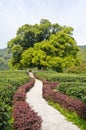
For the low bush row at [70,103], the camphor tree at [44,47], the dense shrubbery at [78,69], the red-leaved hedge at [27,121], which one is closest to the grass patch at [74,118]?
the low bush row at [70,103]

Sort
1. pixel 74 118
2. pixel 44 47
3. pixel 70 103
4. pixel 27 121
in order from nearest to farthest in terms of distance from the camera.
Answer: pixel 27 121
pixel 74 118
pixel 70 103
pixel 44 47

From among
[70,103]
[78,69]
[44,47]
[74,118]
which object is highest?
[44,47]

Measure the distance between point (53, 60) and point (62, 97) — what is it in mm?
40851

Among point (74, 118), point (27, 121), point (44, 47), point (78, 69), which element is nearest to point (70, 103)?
point (74, 118)

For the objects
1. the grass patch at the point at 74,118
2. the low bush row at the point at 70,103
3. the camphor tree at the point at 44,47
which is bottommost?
the grass patch at the point at 74,118

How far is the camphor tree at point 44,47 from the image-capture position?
6012 centimetres

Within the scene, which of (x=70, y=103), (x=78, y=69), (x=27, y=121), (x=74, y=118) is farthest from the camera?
(x=78, y=69)

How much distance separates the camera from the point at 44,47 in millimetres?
60844

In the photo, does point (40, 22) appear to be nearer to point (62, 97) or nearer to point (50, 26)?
point (50, 26)

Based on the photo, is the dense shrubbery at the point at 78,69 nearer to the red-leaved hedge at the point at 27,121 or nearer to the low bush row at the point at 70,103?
the low bush row at the point at 70,103

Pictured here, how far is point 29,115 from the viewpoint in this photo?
11.9 metres

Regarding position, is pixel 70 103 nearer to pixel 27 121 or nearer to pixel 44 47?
pixel 27 121

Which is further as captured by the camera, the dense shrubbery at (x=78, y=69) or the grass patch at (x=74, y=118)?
the dense shrubbery at (x=78, y=69)

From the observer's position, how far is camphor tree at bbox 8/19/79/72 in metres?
60.1
